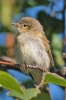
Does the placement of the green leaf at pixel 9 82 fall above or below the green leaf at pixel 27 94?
above

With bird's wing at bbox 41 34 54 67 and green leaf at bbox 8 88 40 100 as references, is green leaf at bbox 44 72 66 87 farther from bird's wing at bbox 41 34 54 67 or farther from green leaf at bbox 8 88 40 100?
bird's wing at bbox 41 34 54 67

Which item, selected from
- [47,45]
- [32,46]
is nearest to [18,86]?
[32,46]

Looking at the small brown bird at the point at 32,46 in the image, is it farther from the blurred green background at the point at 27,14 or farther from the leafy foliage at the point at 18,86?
the leafy foliage at the point at 18,86

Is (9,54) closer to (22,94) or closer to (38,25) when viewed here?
(38,25)

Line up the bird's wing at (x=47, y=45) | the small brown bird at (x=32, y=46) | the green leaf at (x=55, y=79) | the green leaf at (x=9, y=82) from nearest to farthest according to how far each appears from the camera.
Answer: the green leaf at (x=9, y=82) < the green leaf at (x=55, y=79) < the small brown bird at (x=32, y=46) < the bird's wing at (x=47, y=45)

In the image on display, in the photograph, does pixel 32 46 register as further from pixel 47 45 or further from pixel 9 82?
pixel 9 82

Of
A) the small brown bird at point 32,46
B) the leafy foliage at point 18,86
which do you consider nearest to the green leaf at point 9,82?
the leafy foliage at point 18,86

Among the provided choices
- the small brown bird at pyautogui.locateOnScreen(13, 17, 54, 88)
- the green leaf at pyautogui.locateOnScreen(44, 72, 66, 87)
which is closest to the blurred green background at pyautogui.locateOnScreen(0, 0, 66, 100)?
the small brown bird at pyautogui.locateOnScreen(13, 17, 54, 88)

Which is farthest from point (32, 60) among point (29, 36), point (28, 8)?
point (28, 8)
